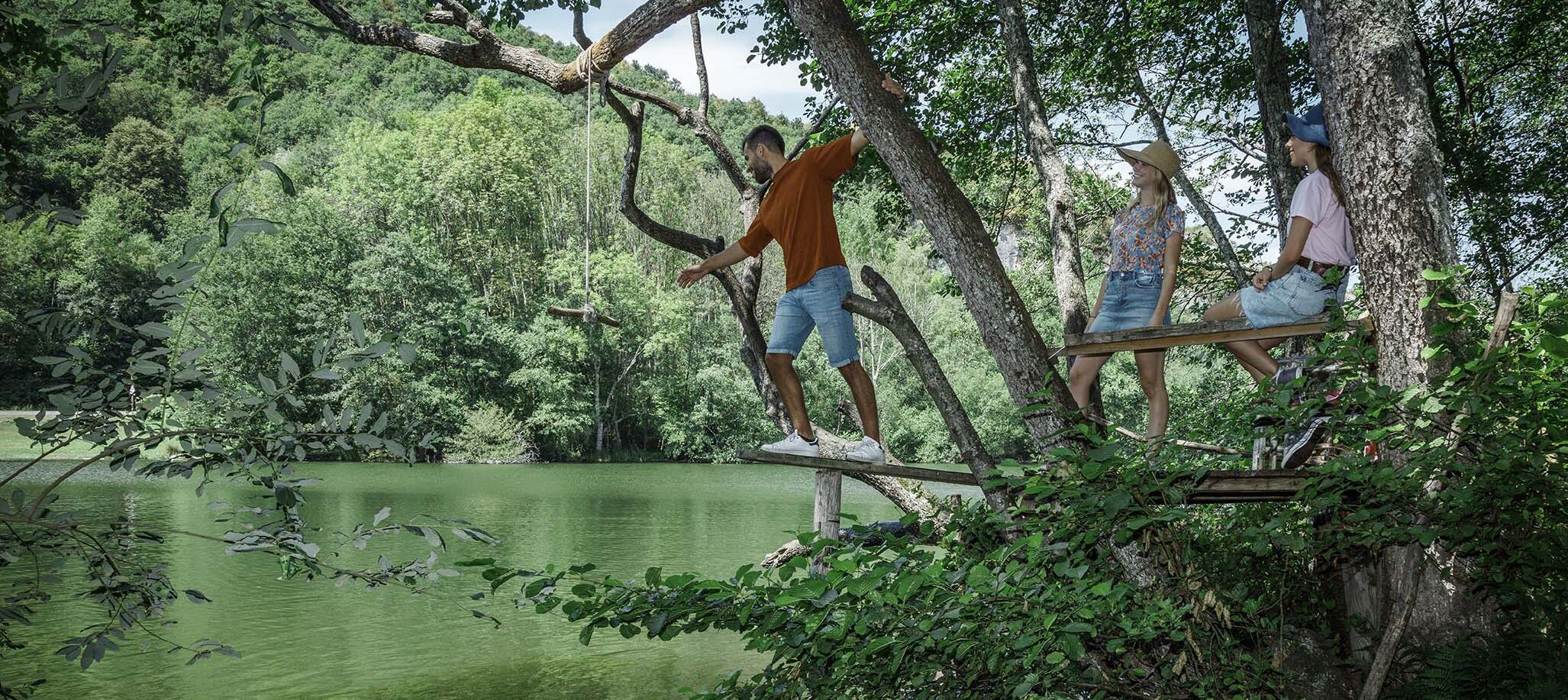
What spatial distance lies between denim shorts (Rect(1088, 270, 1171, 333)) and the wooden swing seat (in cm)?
64

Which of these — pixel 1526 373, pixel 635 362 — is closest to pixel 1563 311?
pixel 1526 373

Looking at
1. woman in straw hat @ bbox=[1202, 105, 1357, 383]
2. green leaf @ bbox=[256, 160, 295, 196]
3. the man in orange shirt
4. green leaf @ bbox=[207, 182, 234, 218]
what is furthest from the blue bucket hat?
green leaf @ bbox=[207, 182, 234, 218]

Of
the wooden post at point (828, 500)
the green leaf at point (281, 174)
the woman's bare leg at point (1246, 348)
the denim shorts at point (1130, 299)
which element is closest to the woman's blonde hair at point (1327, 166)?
the woman's bare leg at point (1246, 348)

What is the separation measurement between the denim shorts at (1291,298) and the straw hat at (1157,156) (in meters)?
0.73

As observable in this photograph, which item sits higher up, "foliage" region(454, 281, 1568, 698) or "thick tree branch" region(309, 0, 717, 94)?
"thick tree branch" region(309, 0, 717, 94)

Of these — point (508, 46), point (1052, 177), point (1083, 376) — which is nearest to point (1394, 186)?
point (1083, 376)

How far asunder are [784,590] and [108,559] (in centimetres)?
148

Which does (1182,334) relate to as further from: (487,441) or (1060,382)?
(487,441)

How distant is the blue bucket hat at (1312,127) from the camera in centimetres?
390

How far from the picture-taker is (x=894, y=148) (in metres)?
4.00

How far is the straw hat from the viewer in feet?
14.4

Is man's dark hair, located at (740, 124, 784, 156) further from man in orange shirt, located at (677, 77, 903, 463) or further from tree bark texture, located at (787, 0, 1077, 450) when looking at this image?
tree bark texture, located at (787, 0, 1077, 450)

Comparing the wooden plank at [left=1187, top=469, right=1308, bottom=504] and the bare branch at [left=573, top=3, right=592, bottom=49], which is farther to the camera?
the bare branch at [left=573, top=3, right=592, bottom=49]

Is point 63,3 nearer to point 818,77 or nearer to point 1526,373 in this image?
point 1526,373
